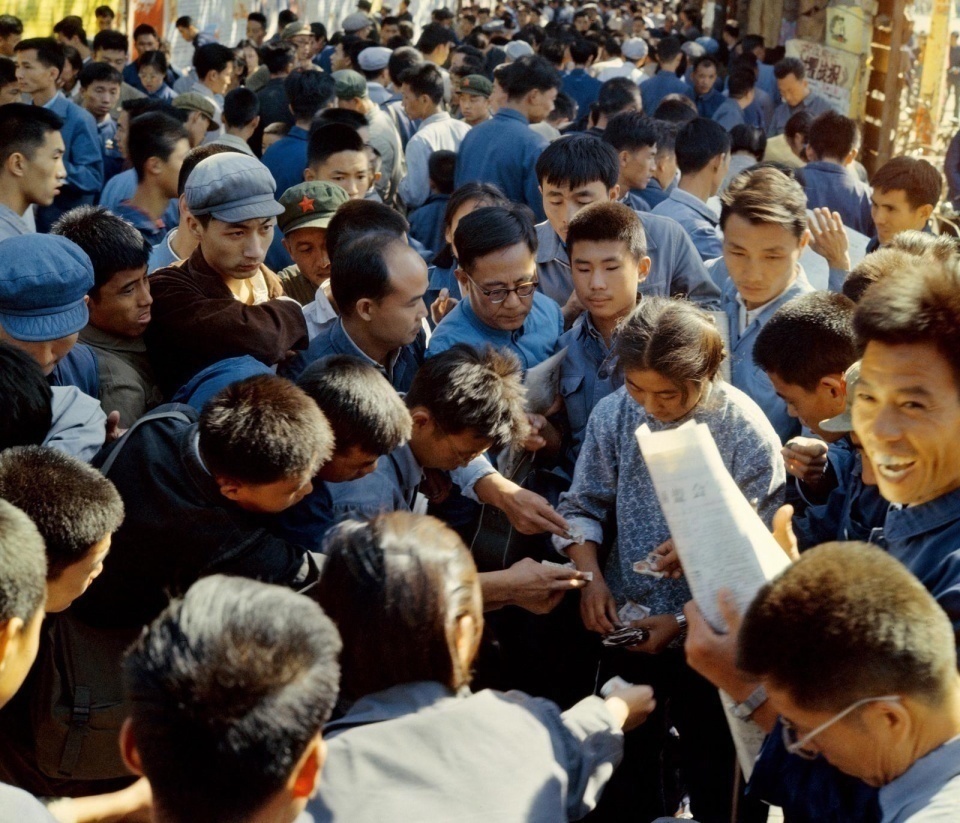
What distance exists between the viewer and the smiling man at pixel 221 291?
10.9 feet

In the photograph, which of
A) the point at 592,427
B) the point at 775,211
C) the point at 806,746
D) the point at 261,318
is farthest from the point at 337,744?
the point at 775,211

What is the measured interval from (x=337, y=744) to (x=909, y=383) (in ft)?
4.02

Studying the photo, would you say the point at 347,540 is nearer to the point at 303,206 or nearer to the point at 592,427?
the point at 592,427

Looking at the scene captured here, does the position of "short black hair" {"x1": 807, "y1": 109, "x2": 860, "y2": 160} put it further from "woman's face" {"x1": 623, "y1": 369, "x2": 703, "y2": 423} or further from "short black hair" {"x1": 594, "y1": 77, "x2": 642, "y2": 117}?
"woman's face" {"x1": 623, "y1": 369, "x2": 703, "y2": 423}

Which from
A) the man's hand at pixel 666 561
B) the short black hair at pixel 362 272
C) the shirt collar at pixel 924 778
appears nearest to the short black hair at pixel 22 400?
the short black hair at pixel 362 272

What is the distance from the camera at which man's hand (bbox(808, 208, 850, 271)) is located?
4.39m

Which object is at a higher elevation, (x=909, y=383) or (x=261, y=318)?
(x=909, y=383)

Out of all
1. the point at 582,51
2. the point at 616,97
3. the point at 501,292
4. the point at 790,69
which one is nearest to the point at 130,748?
the point at 501,292

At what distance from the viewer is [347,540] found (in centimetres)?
190

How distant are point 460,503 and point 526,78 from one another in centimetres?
455

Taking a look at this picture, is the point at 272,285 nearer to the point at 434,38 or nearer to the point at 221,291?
the point at 221,291

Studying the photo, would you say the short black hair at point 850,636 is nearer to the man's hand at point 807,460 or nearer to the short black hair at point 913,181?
the man's hand at point 807,460

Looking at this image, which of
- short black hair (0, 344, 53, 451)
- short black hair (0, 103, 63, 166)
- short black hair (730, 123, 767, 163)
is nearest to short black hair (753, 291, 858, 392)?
short black hair (0, 344, 53, 451)

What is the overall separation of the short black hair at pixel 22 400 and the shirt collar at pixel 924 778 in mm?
1874
